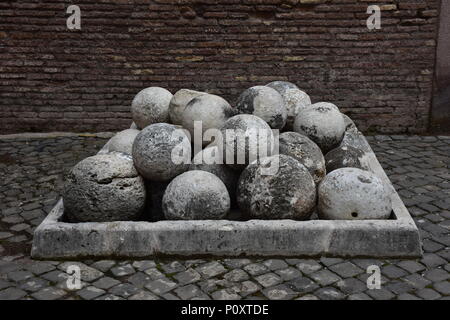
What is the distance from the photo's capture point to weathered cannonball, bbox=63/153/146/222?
529 centimetres

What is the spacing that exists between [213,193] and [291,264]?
97cm

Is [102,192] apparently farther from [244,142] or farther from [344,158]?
[344,158]

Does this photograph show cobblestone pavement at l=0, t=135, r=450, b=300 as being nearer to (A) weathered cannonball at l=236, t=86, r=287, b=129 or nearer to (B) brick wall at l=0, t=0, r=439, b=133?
(A) weathered cannonball at l=236, t=86, r=287, b=129

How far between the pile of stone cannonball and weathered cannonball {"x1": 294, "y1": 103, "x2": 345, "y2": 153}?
0.04 feet

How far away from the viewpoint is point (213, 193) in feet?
17.4

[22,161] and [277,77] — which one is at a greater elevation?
[277,77]

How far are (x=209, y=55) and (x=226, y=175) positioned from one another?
142 inches

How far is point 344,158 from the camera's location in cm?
608

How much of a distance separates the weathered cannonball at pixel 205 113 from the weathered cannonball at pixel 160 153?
1.72ft

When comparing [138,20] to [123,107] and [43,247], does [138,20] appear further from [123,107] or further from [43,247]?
[43,247]

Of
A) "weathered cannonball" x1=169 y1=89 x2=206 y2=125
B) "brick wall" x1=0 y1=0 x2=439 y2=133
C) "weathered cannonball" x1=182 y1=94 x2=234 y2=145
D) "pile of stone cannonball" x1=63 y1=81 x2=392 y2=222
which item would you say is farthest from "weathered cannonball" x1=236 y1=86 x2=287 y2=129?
"brick wall" x1=0 y1=0 x2=439 y2=133

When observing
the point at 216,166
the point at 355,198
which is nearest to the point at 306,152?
the point at 355,198
